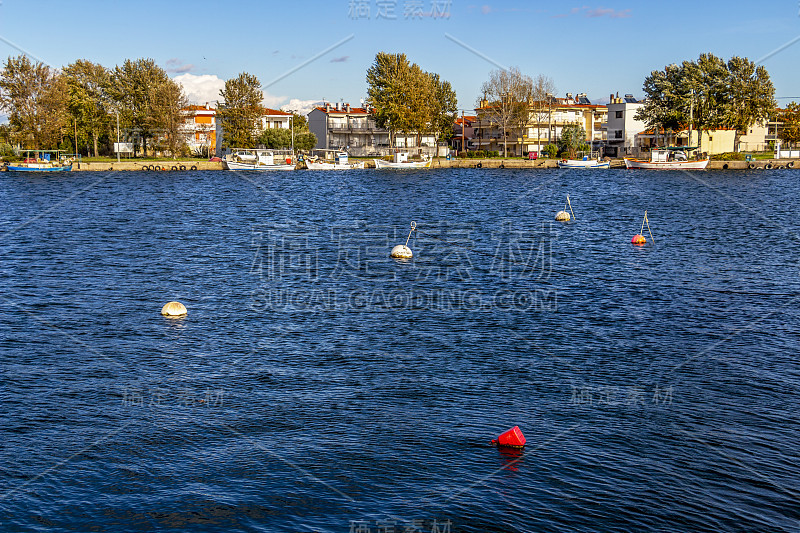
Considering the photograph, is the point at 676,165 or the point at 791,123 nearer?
the point at 676,165

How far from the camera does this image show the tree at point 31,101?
124 m

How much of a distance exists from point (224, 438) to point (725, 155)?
15113 cm

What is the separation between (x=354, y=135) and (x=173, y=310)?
151m

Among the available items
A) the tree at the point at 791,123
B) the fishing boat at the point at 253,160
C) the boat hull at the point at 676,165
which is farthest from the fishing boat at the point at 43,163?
the tree at the point at 791,123

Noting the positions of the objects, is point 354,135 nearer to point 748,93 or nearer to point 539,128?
point 539,128

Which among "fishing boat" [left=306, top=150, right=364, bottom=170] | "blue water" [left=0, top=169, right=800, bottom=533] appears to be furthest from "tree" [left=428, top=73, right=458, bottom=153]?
"blue water" [left=0, top=169, right=800, bottom=533]

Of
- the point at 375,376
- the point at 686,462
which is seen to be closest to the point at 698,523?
the point at 686,462

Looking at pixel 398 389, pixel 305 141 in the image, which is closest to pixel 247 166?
pixel 305 141

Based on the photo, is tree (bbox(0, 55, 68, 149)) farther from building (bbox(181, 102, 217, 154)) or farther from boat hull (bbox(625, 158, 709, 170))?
boat hull (bbox(625, 158, 709, 170))

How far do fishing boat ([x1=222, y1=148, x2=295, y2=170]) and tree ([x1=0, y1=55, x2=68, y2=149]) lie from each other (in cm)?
2981

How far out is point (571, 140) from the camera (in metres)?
164

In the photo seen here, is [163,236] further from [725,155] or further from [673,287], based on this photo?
[725,155]

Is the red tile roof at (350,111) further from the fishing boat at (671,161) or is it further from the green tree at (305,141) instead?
the fishing boat at (671,161)

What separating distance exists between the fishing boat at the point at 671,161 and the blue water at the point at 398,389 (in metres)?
100
